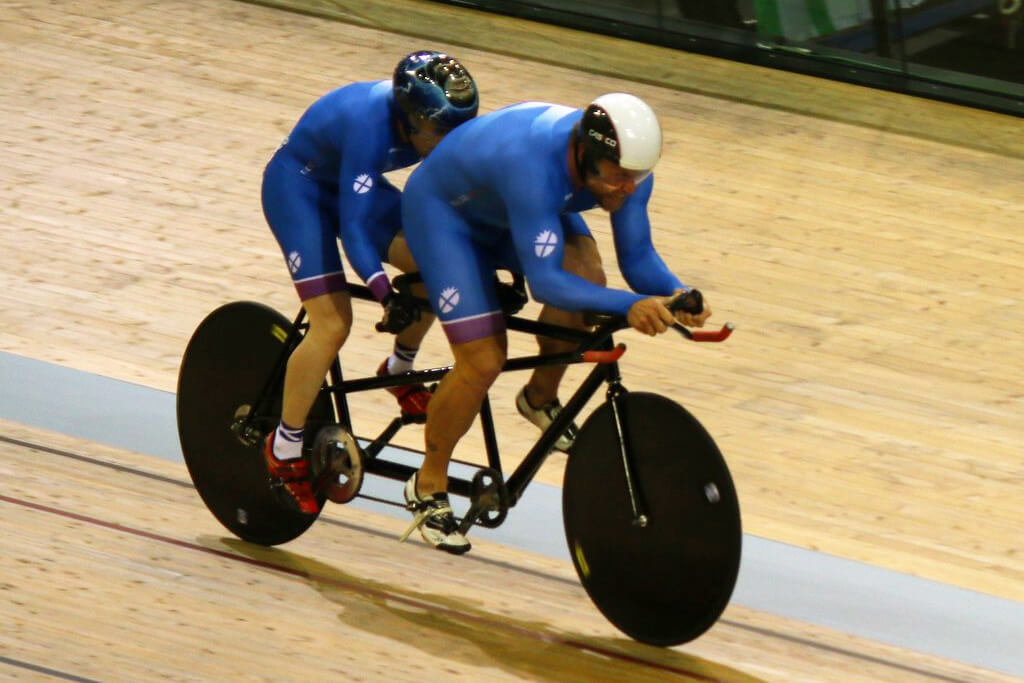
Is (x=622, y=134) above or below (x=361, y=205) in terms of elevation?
above

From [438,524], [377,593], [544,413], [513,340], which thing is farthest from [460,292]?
[513,340]

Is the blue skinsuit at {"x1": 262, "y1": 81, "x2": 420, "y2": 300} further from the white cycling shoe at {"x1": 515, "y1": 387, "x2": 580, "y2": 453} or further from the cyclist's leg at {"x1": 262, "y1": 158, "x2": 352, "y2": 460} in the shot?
the white cycling shoe at {"x1": 515, "y1": 387, "x2": 580, "y2": 453}

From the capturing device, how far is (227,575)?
438cm

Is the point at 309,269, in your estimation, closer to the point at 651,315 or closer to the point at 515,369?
the point at 515,369

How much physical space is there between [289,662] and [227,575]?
0.55m

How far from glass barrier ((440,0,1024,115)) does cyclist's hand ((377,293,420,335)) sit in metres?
5.83

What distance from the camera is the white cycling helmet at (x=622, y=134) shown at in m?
3.52

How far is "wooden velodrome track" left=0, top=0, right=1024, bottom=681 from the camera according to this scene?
4.07 metres

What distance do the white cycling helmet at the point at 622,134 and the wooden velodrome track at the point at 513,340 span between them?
1.15 metres

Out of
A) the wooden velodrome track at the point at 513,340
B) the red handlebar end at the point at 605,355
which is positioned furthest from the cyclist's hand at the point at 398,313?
the wooden velodrome track at the point at 513,340

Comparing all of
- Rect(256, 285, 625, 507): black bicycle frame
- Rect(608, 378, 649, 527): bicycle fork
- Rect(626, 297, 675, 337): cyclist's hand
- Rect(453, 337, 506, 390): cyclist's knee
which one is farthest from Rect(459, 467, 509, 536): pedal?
Rect(626, 297, 675, 337): cyclist's hand

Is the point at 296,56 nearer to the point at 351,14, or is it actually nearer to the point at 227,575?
the point at 351,14

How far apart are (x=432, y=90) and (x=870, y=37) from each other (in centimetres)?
585

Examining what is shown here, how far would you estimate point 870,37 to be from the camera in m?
9.34
